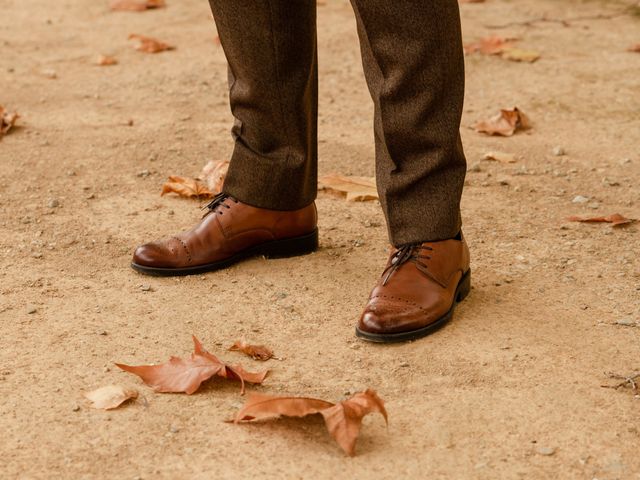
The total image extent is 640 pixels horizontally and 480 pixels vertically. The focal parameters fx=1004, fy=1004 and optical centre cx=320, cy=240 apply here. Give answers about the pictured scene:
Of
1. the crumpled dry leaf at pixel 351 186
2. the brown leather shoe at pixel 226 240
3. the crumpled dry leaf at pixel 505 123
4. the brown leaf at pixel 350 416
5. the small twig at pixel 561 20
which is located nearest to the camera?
the brown leaf at pixel 350 416

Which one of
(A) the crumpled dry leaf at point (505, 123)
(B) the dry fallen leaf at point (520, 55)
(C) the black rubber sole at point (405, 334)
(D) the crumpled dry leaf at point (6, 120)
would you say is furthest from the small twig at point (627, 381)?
(B) the dry fallen leaf at point (520, 55)

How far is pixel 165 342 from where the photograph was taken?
1894 mm

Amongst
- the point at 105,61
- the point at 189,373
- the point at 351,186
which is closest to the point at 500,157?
the point at 351,186

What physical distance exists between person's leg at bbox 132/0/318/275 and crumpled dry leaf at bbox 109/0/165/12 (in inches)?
115

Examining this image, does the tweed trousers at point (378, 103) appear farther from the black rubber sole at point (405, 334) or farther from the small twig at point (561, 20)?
the small twig at point (561, 20)

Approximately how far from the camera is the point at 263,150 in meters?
2.15

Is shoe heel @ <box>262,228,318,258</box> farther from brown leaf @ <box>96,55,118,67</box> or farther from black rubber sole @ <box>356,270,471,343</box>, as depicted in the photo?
brown leaf @ <box>96,55,118,67</box>

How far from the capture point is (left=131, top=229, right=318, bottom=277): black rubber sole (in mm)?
2188

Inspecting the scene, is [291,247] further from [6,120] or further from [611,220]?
[6,120]

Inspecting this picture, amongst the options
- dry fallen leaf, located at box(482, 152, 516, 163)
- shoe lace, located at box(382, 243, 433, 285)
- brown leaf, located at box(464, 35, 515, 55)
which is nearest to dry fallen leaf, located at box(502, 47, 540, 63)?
brown leaf, located at box(464, 35, 515, 55)

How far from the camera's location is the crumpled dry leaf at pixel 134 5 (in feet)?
16.0

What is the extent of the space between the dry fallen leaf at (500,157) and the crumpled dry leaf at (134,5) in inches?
98.5

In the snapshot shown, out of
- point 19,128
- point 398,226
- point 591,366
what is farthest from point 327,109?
point 591,366

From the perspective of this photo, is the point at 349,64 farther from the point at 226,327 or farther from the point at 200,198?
the point at 226,327
